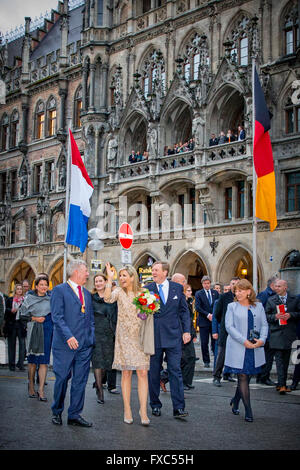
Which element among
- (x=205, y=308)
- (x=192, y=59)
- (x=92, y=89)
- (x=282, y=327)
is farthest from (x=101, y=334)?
(x=92, y=89)

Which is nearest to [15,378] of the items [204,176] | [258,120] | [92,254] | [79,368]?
[79,368]

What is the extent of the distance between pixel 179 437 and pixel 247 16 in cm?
2326

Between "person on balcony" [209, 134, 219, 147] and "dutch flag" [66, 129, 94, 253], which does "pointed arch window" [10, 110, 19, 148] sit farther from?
"dutch flag" [66, 129, 94, 253]

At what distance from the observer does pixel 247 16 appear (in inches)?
1009

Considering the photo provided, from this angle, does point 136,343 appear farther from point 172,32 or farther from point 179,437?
point 172,32

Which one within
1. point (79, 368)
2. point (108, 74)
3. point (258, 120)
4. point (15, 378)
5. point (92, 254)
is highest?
point (108, 74)

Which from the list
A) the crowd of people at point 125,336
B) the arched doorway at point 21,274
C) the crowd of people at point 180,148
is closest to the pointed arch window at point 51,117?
the arched doorway at point 21,274

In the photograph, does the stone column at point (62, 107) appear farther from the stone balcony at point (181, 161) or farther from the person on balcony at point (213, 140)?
the person on balcony at point (213, 140)

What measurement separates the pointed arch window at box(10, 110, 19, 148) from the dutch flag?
21.9 m

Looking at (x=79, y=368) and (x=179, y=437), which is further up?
(x=79, y=368)

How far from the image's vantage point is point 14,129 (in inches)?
1537

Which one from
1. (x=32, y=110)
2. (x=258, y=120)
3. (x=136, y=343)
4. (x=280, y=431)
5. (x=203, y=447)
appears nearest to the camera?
A: (x=203, y=447)

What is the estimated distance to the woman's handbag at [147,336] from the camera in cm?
659

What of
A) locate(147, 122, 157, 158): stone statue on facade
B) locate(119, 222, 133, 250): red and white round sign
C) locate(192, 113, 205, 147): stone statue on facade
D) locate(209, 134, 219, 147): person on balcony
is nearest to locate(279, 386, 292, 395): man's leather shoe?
locate(119, 222, 133, 250): red and white round sign
